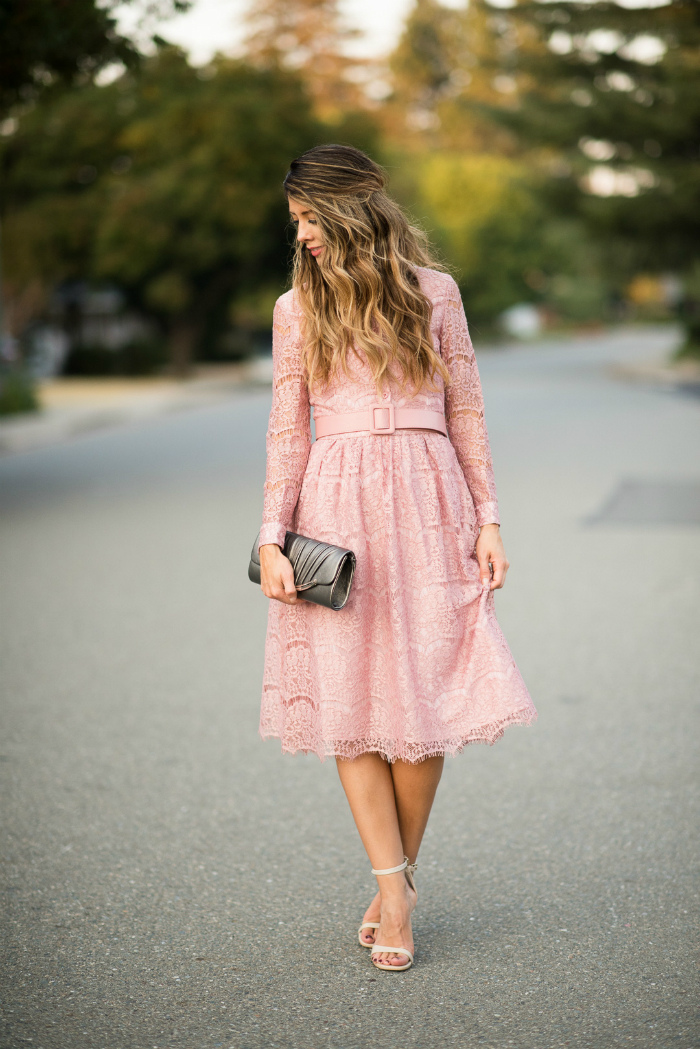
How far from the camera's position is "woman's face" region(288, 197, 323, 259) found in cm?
291

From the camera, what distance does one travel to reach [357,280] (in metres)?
2.91

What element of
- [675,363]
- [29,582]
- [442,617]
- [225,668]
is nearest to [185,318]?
[675,363]

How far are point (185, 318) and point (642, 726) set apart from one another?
34.8m

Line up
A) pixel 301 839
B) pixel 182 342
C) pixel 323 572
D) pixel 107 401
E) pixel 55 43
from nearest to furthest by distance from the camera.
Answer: pixel 323 572
pixel 301 839
pixel 55 43
pixel 107 401
pixel 182 342

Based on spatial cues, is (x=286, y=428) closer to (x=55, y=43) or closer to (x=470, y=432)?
(x=470, y=432)

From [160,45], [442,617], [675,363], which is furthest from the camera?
[675,363]

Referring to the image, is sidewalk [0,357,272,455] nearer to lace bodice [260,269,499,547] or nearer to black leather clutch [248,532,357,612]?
lace bodice [260,269,499,547]

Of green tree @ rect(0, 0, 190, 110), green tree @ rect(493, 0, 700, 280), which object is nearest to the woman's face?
green tree @ rect(0, 0, 190, 110)

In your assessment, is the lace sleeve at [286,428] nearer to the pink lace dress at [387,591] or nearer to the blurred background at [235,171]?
the pink lace dress at [387,591]

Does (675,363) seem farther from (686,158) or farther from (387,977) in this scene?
(387,977)

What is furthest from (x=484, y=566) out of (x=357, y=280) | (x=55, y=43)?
(x=55, y=43)

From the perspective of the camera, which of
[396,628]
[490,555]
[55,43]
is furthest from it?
[55,43]

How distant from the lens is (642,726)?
4.95 m

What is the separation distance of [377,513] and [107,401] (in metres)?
24.0
